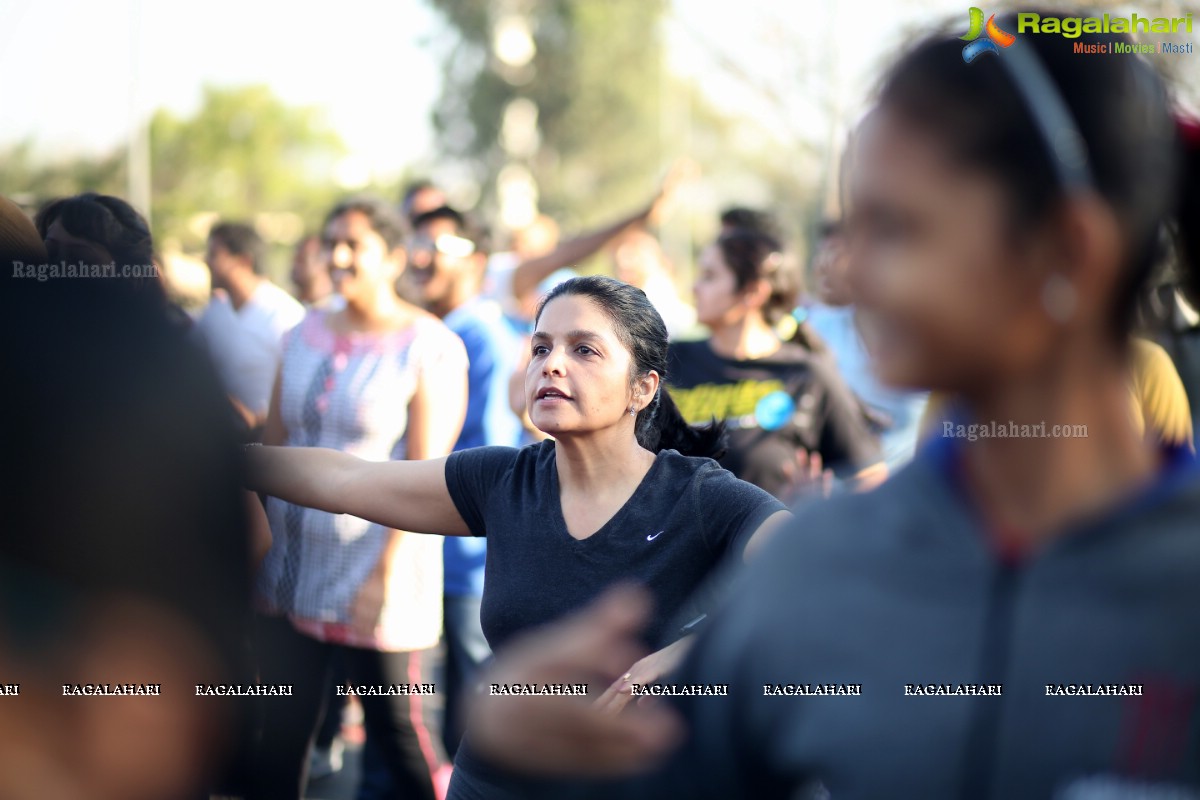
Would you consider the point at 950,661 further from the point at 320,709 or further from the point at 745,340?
the point at 745,340

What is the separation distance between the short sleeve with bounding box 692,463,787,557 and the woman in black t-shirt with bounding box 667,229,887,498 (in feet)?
6.61

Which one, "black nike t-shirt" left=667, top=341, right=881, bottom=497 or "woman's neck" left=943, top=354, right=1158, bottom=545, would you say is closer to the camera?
"woman's neck" left=943, top=354, right=1158, bottom=545

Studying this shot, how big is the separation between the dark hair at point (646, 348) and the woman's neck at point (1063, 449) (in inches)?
81.7

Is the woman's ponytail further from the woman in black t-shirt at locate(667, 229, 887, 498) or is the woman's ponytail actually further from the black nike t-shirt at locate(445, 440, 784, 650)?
the woman in black t-shirt at locate(667, 229, 887, 498)

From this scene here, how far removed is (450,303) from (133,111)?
19.2 metres

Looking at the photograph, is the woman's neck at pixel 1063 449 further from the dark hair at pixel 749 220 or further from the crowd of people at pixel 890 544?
the dark hair at pixel 749 220

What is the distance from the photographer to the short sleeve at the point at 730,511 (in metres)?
2.80

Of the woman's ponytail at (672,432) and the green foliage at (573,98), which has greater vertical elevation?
the green foliage at (573,98)

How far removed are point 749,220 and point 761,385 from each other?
1.53m

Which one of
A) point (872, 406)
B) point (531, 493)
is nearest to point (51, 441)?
point (531, 493)

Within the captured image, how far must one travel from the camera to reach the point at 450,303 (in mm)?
5777

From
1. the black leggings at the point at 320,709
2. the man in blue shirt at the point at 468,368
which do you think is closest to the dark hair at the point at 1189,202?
the man in blue shirt at the point at 468,368

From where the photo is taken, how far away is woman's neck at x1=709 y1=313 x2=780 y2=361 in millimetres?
5387

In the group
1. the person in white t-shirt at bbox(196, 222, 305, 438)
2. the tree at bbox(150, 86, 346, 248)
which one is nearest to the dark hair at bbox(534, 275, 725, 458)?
the person in white t-shirt at bbox(196, 222, 305, 438)
